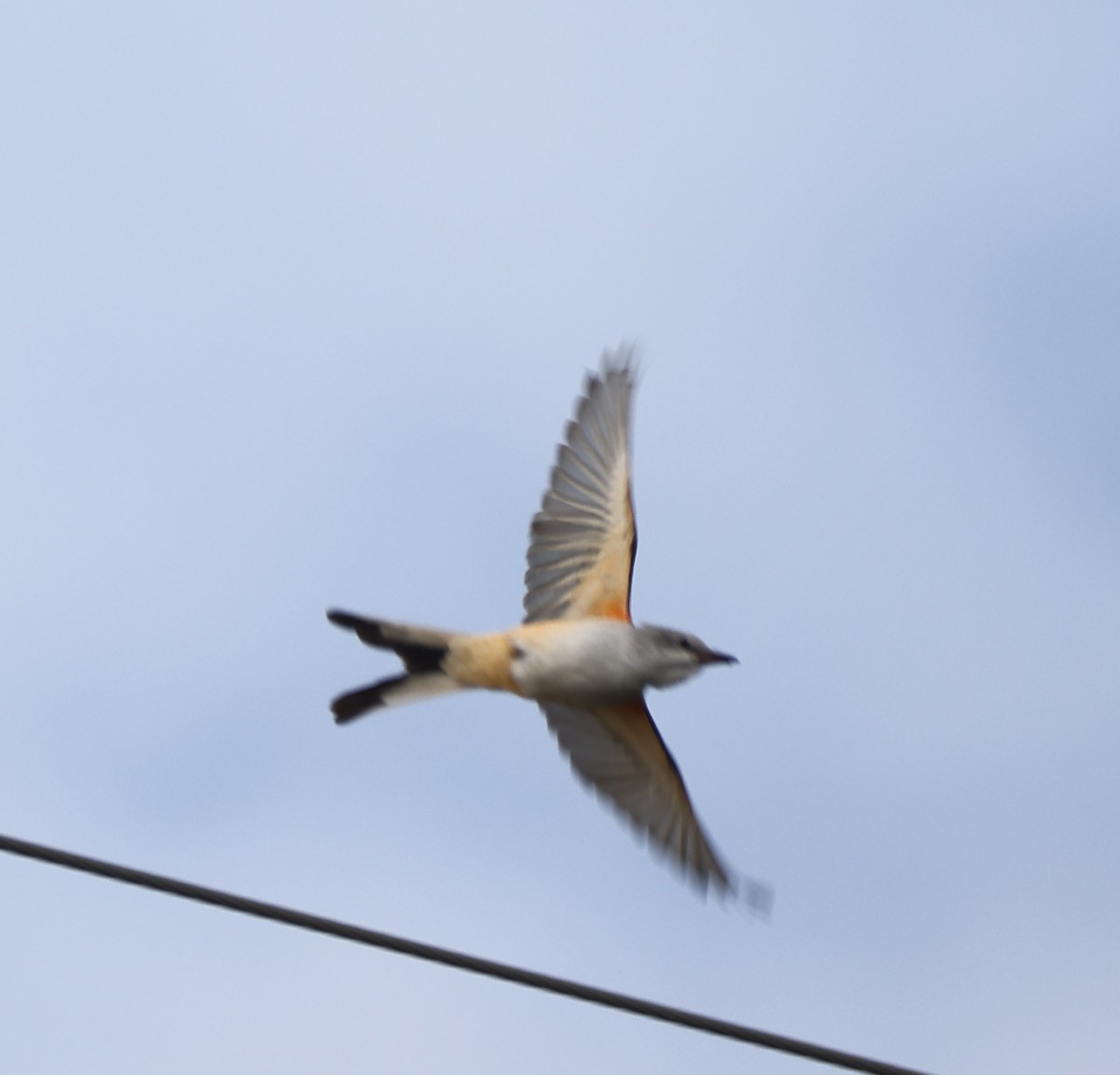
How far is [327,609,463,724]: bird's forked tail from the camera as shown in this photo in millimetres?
9500

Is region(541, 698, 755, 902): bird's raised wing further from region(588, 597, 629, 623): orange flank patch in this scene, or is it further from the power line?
the power line

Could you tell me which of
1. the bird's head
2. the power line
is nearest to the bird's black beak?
the bird's head

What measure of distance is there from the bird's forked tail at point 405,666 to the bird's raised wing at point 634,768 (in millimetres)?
552

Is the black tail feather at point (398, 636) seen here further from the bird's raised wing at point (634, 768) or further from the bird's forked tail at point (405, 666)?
the bird's raised wing at point (634, 768)

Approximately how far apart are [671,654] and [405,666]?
133cm

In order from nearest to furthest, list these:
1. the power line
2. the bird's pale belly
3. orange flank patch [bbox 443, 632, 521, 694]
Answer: the power line, the bird's pale belly, orange flank patch [bbox 443, 632, 521, 694]

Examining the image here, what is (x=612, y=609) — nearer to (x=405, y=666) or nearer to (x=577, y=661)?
(x=577, y=661)

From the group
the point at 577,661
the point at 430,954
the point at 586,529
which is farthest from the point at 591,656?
the point at 430,954

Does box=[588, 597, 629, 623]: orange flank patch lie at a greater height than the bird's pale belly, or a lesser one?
greater

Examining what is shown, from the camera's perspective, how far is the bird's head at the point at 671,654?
9.25 metres

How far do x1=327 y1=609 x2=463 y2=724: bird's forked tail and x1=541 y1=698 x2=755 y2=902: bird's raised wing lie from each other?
1.81 ft

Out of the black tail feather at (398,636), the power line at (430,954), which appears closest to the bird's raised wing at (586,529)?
the black tail feather at (398,636)

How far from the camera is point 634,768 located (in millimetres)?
9719

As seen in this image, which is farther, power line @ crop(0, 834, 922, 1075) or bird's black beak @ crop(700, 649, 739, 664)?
bird's black beak @ crop(700, 649, 739, 664)
